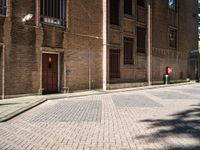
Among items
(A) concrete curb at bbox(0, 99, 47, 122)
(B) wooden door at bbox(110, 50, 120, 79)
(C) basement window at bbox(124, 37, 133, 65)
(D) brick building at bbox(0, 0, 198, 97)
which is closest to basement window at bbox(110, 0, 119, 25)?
(D) brick building at bbox(0, 0, 198, 97)

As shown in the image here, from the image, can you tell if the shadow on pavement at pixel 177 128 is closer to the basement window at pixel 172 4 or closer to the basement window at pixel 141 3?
the basement window at pixel 141 3

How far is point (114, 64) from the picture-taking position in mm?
24016

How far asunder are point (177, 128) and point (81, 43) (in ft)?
41.2

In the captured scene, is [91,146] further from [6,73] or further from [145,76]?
[145,76]

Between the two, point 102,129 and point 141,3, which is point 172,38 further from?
point 102,129

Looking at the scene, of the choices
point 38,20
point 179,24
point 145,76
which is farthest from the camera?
point 179,24

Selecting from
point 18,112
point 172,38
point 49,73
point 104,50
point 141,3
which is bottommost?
point 18,112

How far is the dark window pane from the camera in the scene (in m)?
27.1

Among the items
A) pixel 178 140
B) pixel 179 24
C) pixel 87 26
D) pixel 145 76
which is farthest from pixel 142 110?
pixel 179 24

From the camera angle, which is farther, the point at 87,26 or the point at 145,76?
the point at 145,76

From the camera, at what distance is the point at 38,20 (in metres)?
17.7

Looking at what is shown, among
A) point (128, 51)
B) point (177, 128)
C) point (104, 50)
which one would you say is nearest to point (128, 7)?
point (128, 51)

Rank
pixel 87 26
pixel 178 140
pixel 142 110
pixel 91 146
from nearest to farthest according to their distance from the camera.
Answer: pixel 91 146 → pixel 178 140 → pixel 142 110 → pixel 87 26

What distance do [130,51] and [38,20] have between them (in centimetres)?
991
